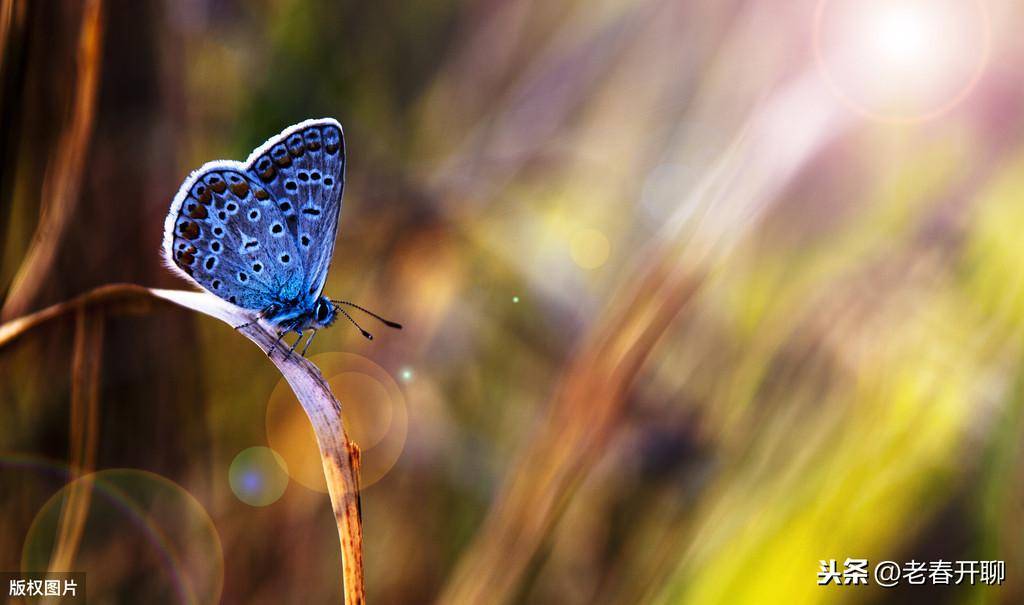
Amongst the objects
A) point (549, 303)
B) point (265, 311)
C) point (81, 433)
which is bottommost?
point (81, 433)

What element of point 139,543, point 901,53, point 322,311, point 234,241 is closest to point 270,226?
point 234,241

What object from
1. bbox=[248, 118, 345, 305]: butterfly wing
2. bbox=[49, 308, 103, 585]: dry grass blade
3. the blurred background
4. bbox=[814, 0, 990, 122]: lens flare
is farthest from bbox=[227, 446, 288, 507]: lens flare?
bbox=[814, 0, 990, 122]: lens flare

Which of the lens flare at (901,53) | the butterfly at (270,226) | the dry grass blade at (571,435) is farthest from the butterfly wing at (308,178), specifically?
the lens flare at (901,53)

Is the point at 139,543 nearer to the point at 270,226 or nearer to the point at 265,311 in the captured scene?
the point at 265,311

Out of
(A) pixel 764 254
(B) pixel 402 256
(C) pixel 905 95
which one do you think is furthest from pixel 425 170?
(C) pixel 905 95

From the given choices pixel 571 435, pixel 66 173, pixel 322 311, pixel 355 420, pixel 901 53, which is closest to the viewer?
pixel 571 435

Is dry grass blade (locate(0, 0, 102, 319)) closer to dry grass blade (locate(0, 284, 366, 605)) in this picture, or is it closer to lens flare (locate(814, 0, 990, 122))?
dry grass blade (locate(0, 284, 366, 605))
